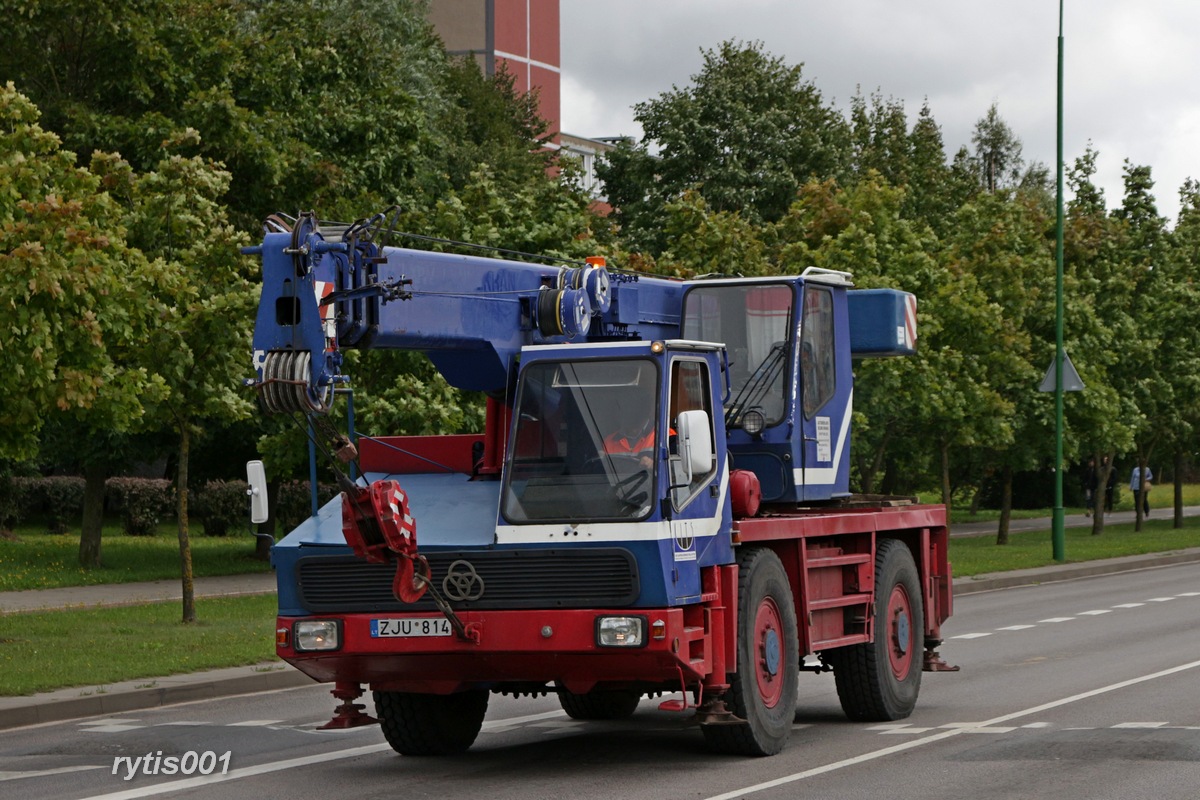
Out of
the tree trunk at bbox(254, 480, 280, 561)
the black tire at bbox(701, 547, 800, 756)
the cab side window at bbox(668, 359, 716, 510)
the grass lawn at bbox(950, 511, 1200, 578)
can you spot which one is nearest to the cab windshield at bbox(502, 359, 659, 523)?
the cab side window at bbox(668, 359, 716, 510)

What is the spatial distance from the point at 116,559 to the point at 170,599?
887 centimetres

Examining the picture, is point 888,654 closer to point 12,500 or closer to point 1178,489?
point 12,500

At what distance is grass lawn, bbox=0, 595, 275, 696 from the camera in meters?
16.4

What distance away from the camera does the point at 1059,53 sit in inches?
1415

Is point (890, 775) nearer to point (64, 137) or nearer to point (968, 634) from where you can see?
point (968, 634)

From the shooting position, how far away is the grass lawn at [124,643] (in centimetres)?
1636

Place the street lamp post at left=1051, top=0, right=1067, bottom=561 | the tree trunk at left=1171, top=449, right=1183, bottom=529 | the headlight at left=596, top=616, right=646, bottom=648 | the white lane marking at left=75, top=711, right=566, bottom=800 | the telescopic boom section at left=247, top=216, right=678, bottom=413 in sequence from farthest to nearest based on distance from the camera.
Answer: the tree trunk at left=1171, top=449, right=1183, bottom=529 → the street lamp post at left=1051, top=0, right=1067, bottom=561 → the white lane marking at left=75, top=711, right=566, bottom=800 → the headlight at left=596, top=616, right=646, bottom=648 → the telescopic boom section at left=247, top=216, right=678, bottom=413

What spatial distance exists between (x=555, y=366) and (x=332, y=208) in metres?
22.9

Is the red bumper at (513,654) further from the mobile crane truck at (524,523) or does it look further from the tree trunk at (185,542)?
the tree trunk at (185,542)

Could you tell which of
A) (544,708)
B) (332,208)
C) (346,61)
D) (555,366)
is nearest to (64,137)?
(332,208)

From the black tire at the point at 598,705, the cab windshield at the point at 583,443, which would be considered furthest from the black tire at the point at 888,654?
the cab windshield at the point at 583,443

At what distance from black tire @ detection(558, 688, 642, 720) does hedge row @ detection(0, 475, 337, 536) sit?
1034 inches

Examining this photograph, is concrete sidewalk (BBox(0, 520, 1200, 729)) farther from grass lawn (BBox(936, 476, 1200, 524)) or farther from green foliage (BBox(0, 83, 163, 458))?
grass lawn (BBox(936, 476, 1200, 524))

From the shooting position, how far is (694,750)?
12000 millimetres
